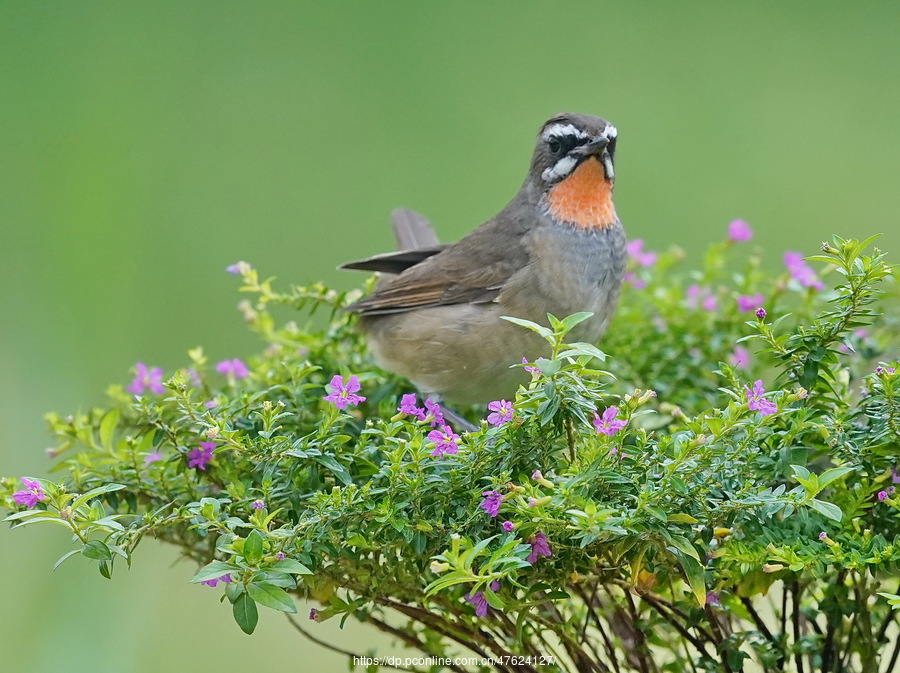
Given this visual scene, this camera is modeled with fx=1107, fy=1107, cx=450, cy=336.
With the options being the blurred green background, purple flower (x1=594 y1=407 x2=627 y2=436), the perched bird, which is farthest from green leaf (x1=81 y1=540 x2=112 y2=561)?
the blurred green background

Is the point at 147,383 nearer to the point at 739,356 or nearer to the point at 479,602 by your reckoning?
the point at 479,602

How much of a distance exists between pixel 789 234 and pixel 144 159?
11.1 ft

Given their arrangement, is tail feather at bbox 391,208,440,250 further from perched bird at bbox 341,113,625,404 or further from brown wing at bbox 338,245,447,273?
perched bird at bbox 341,113,625,404

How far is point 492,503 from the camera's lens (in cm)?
146

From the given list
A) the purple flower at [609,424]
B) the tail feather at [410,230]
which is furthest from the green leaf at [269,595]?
the tail feather at [410,230]

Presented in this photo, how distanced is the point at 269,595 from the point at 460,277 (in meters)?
1.54

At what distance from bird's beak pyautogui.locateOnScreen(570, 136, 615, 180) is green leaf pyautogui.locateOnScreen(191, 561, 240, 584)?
1.60 meters

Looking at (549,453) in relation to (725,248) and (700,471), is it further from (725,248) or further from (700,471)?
(725,248)

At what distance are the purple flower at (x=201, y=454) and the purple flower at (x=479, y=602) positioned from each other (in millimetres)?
555

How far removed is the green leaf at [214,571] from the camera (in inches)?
52.6

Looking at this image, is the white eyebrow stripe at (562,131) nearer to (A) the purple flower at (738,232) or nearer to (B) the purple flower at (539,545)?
(A) the purple flower at (738,232)

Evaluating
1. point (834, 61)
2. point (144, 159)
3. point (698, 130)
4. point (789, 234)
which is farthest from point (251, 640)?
point (834, 61)

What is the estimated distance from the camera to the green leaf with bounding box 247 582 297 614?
1.34 metres

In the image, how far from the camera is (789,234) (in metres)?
5.53
